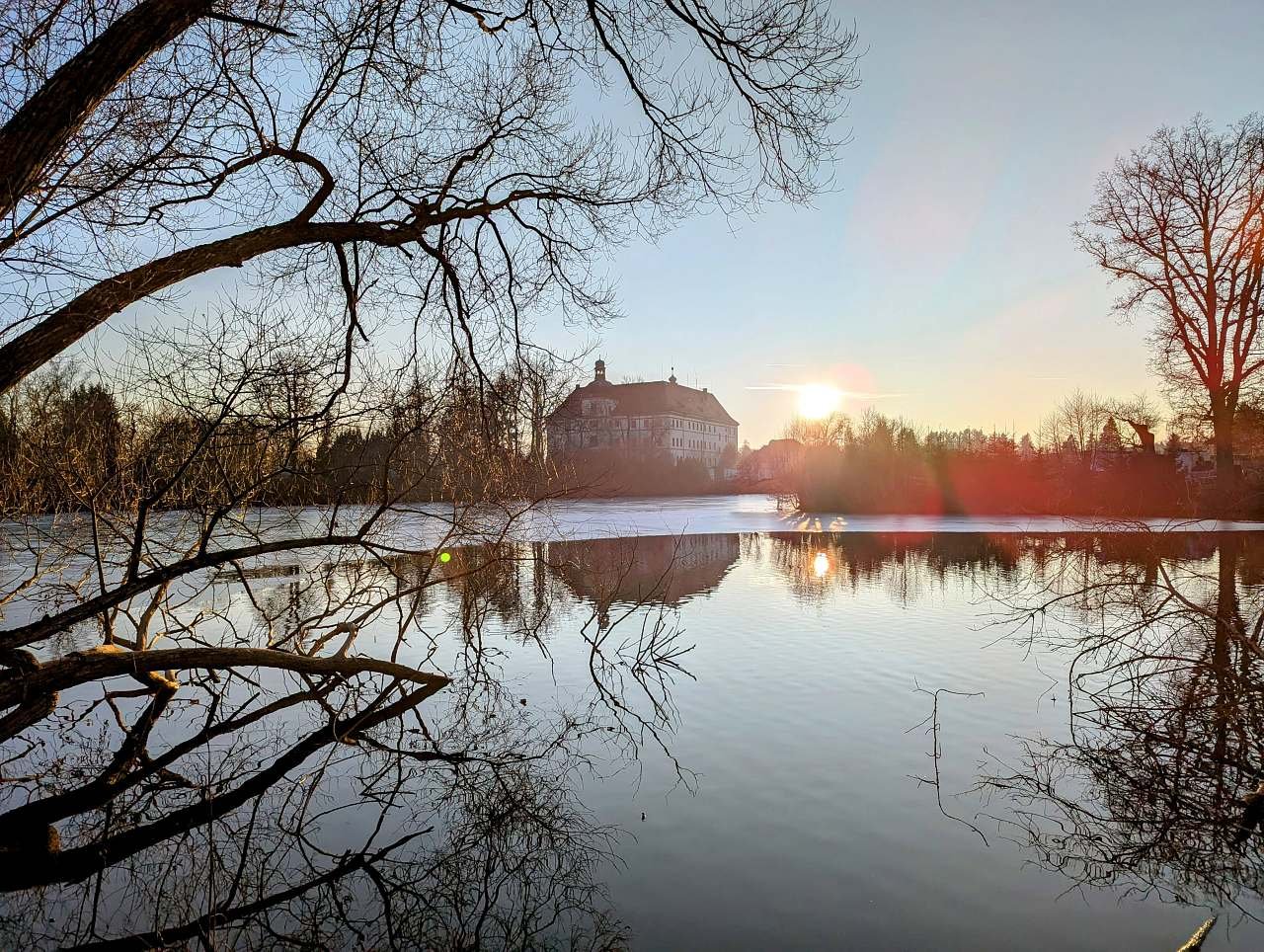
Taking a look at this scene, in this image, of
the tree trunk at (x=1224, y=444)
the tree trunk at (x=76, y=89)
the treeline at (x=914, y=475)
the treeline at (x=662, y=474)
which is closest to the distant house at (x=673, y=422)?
the treeline at (x=662, y=474)

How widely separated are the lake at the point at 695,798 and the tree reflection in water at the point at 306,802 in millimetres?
26

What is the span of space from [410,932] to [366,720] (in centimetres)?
373

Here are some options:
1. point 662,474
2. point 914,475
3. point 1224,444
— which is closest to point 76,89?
point 1224,444

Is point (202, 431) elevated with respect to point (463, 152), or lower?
lower

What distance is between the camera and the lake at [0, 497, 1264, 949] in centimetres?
417

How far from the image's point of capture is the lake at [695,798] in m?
4.17

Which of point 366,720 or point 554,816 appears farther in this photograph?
point 366,720

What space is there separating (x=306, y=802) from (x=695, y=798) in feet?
8.52

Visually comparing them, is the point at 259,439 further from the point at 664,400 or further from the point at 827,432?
the point at 664,400

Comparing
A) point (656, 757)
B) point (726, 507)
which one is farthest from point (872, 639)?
point (726, 507)

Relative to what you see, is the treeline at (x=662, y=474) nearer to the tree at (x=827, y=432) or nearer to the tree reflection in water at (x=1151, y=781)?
the tree at (x=827, y=432)

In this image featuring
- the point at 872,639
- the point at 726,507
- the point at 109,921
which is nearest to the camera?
the point at 109,921

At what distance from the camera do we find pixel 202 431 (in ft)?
20.6

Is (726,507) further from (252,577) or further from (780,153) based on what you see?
(780,153)
